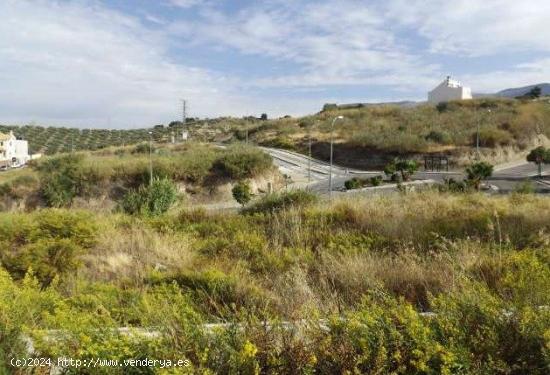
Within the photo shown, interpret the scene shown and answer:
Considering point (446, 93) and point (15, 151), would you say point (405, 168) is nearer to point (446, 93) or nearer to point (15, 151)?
point (446, 93)

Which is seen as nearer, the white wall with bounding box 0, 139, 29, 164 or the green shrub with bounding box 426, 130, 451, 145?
the green shrub with bounding box 426, 130, 451, 145

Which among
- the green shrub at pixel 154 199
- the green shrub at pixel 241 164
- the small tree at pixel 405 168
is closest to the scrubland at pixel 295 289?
the green shrub at pixel 154 199

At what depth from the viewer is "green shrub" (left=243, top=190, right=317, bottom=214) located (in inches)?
501

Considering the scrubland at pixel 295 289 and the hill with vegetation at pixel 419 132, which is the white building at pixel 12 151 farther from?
the scrubland at pixel 295 289

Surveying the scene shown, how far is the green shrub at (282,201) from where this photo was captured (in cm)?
1273

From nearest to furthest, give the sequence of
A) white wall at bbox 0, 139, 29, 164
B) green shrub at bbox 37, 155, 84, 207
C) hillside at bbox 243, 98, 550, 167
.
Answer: green shrub at bbox 37, 155, 84, 207, hillside at bbox 243, 98, 550, 167, white wall at bbox 0, 139, 29, 164

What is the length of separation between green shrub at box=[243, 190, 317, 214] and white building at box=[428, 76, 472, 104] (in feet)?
246

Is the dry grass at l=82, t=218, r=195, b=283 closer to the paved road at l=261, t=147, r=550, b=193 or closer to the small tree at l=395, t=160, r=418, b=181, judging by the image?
the paved road at l=261, t=147, r=550, b=193

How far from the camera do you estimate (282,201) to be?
42.8 feet

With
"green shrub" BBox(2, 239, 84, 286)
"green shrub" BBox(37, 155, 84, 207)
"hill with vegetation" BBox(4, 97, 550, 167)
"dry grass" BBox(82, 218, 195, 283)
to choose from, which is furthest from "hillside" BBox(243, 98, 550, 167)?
"green shrub" BBox(2, 239, 84, 286)

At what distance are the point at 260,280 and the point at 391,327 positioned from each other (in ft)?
9.75

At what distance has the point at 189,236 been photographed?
30.2 ft

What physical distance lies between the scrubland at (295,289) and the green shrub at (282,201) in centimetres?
152

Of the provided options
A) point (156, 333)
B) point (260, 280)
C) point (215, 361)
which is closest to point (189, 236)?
point (260, 280)
